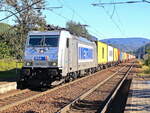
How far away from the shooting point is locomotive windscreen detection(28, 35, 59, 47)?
59.4 ft

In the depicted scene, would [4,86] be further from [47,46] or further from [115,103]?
[115,103]

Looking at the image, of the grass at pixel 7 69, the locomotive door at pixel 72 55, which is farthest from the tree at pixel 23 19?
the locomotive door at pixel 72 55

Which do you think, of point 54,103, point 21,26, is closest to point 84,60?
point 54,103

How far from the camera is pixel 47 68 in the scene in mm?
17609

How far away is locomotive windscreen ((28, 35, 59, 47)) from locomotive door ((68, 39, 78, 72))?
5.05 ft

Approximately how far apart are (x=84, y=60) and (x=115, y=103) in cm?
1102

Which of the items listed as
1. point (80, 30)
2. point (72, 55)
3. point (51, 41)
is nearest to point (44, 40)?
point (51, 41)

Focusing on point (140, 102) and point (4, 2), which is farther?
point (4, 2)

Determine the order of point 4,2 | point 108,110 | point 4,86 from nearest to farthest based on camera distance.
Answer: point 108,110
point 4,86
point 4,2

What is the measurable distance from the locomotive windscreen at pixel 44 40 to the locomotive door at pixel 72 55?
1539 mm

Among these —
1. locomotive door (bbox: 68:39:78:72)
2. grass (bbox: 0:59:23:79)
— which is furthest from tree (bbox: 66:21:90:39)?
grass (bbox: 0:59:23:79)

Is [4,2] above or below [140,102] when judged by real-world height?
above

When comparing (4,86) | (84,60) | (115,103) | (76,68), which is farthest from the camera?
(84,60)

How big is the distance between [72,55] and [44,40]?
101 inches
